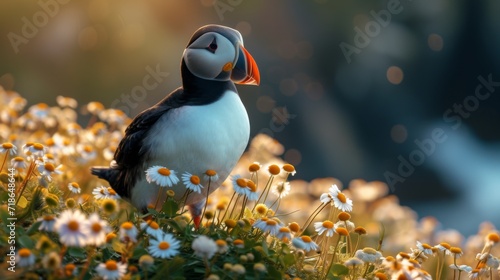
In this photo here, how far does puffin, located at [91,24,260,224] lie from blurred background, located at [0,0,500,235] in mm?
4067

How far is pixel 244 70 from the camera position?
272 cm

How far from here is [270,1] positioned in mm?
7914

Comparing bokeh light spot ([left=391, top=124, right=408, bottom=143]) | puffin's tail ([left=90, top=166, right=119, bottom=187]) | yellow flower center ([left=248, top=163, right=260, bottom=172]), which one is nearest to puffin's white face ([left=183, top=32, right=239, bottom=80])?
yellow flower center ([left=248, top=163, right=260, bottom=172])

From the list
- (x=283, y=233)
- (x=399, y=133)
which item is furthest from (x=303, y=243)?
(x=399, y=133)

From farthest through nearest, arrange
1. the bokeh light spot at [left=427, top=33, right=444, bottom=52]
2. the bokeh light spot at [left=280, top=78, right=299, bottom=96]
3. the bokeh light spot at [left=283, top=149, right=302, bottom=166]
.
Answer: the bokeh light spot at [left=427, top=33, right=444, bottom=52], the bokeh light spot at [left=280, top=78, right=299, bottom=96], the bokeh light spot at [left=283, top=149, right=302, bottom=166]

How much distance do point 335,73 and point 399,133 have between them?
1020 mm

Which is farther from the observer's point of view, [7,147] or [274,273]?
[7,147]

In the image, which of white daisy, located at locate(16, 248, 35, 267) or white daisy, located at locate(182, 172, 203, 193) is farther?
white daisy, located at locate(182, 172, 203, 193)

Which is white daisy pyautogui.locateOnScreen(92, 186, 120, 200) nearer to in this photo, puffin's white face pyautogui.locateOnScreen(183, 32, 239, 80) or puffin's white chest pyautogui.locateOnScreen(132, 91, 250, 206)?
puffin's white chest pyautogui.locateOnScreen(132, 91, 250, 206)

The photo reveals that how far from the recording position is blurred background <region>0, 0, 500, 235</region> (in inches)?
273

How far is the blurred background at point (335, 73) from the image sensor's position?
6934 mm

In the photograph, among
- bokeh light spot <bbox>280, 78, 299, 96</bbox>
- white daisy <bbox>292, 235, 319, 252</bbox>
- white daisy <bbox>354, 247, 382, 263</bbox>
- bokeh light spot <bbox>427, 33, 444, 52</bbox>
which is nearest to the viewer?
white daisy <bbox>292, 235, 319, 252</bbox>

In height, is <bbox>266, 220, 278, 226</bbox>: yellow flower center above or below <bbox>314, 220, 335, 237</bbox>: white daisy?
below

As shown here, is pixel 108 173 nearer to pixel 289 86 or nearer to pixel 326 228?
pixel 326 228
